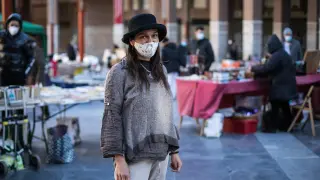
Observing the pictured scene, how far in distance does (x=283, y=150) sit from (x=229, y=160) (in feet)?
3.84

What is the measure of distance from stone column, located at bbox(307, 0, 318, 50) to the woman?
10.1 meters

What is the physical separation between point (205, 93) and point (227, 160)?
1.88 m

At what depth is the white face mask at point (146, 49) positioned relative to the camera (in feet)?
12.7

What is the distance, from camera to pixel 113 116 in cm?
377

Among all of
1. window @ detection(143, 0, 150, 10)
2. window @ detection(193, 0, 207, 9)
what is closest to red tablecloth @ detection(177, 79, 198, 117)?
window @ detection(193, 0, 207, 9)

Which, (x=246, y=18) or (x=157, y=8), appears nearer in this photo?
(x=246, y=18)

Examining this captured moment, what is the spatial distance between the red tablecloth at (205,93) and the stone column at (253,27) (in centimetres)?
1568

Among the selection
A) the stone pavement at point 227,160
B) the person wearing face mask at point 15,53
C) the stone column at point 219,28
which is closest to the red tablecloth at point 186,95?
the stone pavement at point 227,160

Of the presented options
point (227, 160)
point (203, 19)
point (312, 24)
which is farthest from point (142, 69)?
point (203, 19)

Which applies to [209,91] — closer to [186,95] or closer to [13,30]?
[186,95]

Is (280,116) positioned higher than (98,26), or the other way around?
(98,26)

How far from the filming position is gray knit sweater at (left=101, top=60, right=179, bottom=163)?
3.76 metres

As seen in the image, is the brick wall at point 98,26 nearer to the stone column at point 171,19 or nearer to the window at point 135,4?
the window at point 135,4

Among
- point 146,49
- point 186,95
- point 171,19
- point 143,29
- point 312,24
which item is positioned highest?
point 171,19
